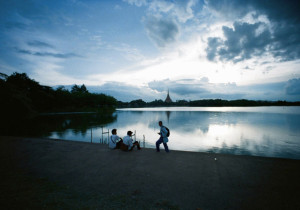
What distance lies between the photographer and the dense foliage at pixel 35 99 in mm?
23138

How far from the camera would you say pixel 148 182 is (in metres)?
6.02

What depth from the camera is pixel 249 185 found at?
5742 mm

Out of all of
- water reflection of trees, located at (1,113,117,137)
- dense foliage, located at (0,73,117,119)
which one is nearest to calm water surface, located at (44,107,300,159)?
water reflection of trees, located at (1,113,117,137)

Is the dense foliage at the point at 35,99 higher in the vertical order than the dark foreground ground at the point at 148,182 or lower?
higher

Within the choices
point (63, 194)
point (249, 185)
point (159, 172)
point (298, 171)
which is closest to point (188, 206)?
point (159, 172)

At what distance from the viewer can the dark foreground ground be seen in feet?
15.4

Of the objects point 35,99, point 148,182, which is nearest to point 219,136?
point 148,182

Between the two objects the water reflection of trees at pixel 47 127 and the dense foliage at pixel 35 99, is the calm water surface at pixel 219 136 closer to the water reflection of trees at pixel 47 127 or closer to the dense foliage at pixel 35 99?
the water reflection of trees at pixel 47 127

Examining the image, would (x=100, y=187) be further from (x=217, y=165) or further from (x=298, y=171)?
(x=298, y=171)

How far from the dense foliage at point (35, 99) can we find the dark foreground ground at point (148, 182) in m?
18.8

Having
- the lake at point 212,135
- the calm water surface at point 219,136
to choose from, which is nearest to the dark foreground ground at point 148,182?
the calm water surface at point 219,136

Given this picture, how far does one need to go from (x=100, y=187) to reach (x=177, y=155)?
5010 millimetres

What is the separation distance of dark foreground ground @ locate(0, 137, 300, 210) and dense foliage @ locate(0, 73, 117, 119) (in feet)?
61.6

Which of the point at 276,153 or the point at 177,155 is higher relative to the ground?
the point at 177,155
